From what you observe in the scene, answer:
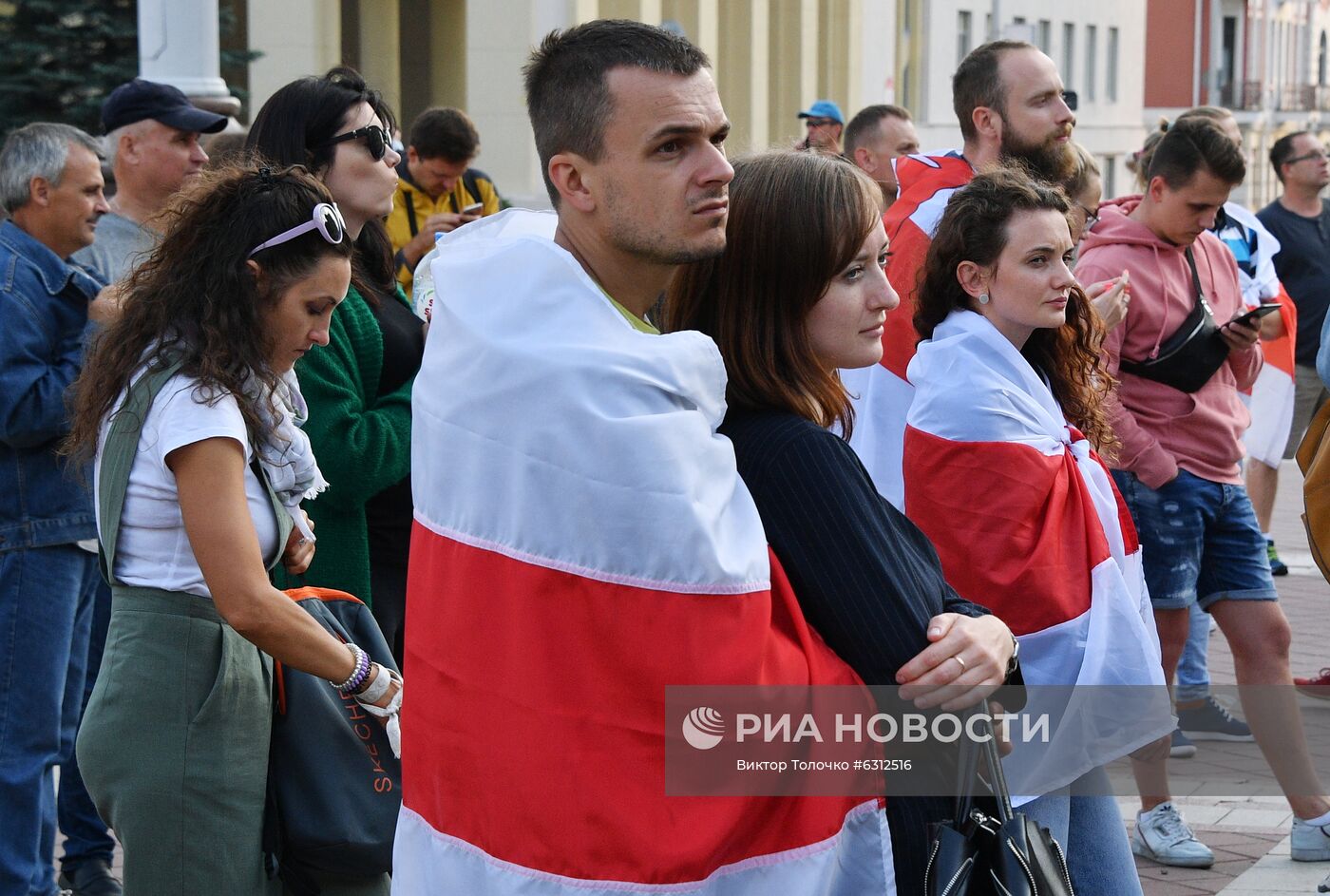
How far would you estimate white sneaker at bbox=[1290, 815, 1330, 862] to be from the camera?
5055mm

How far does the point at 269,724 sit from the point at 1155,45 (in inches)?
2188

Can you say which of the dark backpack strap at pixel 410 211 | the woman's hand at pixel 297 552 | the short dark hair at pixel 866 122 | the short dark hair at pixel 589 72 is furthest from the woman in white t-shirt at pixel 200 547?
the short dark hair at pixel 866 122

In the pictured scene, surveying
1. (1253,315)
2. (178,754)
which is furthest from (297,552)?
(1253,315)

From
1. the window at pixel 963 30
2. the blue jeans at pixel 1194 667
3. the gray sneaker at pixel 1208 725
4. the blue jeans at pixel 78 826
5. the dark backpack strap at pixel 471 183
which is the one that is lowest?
the gray sneaker at pixel 1208 725

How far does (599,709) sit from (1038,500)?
5.14 feet

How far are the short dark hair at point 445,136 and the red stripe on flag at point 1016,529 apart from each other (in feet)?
15.9

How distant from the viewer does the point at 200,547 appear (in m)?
2.96

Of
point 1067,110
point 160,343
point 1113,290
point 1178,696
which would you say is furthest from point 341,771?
point 1178,696

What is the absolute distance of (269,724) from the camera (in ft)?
10.2

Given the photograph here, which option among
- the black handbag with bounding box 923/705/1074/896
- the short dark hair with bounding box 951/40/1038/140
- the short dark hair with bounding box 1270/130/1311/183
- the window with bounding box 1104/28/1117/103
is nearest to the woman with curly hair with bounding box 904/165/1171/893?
the black handbag with bounding box 923/705/1074/896

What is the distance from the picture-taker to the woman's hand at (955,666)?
2.30 metres

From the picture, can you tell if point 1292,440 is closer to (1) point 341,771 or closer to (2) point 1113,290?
(2) point 1113,290

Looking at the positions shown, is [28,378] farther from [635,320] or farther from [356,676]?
[635,320]

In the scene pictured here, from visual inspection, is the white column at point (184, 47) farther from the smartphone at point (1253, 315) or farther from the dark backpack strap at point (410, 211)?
the smartphone at point (1253, 315)
